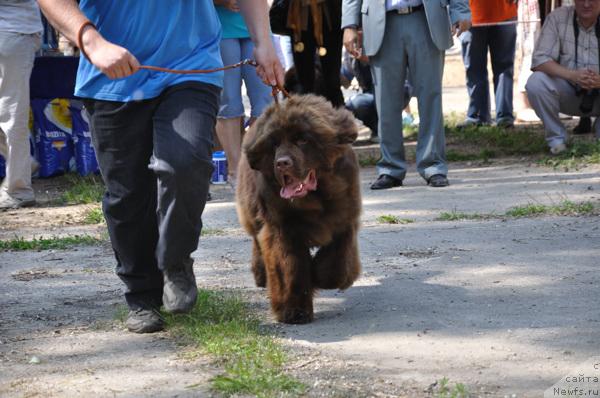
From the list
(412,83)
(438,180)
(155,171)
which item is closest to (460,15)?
(412,83)

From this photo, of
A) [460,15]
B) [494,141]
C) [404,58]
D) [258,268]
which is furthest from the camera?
[494,141]

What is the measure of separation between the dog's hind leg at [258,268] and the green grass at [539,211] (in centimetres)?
223

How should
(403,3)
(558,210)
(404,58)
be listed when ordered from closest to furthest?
(558,210) < (403,3) < (404,58)

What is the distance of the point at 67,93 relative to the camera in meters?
10.4

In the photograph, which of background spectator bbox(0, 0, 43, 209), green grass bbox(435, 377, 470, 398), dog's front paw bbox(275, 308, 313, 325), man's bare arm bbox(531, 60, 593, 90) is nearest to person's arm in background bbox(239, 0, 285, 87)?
dog's front paw bbox(275, 308, 313, 325)

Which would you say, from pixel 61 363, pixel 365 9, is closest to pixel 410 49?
pixel 365 9

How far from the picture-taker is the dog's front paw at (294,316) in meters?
5.02

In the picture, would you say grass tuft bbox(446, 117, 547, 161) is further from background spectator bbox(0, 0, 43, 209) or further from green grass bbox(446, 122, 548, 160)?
background spectator bbox(0, 0, 43, 209)

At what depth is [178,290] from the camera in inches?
188

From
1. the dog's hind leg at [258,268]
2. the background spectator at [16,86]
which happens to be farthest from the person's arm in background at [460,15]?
the dog's hind leg at [258,268]

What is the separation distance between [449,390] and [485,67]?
9063 mm

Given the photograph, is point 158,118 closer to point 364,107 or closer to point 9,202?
point 9,202

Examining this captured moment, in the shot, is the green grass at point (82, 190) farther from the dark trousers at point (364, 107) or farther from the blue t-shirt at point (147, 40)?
the blue t-shirt at point (147, 40)

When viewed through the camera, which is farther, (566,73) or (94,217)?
(566,73)
